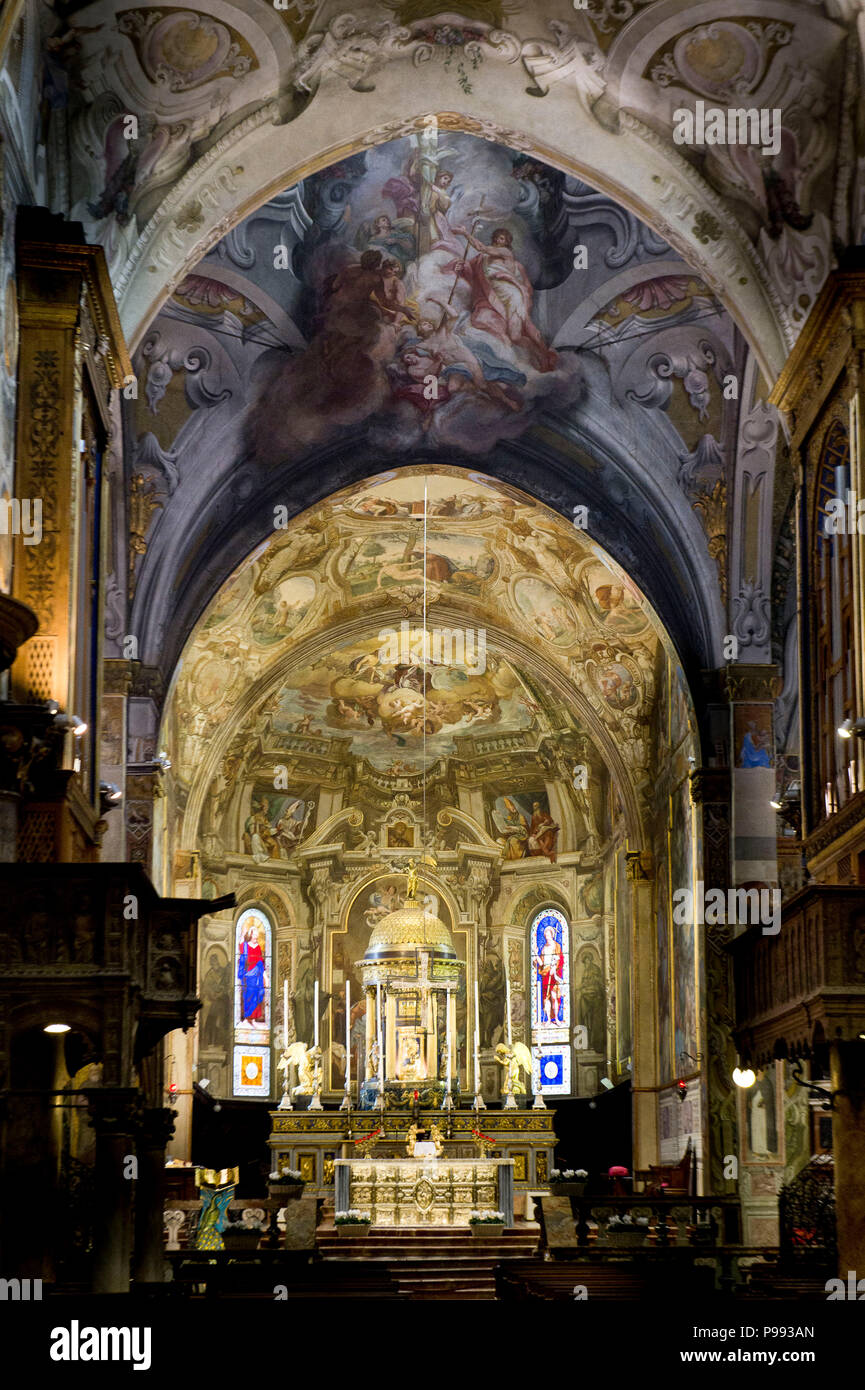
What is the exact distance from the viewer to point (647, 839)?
3039cm

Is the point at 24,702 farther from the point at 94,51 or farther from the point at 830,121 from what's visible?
the point at 830,121

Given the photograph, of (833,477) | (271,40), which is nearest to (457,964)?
(833,477)

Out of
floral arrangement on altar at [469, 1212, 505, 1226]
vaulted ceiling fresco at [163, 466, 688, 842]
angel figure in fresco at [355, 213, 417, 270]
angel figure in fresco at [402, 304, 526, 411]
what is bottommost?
floral arrangement on altar at [469, 1212, 505, 1226]

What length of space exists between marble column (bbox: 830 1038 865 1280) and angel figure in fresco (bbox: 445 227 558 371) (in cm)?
1348

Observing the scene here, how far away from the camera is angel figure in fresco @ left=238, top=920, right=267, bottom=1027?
3519 centimetres

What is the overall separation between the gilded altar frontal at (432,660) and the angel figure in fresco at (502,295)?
7 centimetres

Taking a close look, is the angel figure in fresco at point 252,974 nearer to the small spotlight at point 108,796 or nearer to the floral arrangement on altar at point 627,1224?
the small spotlight at point 108,796

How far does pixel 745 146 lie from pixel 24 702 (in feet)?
29.7

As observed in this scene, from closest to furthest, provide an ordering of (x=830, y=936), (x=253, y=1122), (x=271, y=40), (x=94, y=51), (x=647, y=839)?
(x=830, y=936) < (x=94, y=51) < (x=271, y=40) < (x=647, y=839) < (x=253, y=1122)

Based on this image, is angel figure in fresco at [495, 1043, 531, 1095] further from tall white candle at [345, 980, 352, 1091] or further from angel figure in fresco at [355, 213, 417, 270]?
angel figure in fresco at [355, 213, 417, 270]

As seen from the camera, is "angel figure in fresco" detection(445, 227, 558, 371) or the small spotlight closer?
the small spotlight

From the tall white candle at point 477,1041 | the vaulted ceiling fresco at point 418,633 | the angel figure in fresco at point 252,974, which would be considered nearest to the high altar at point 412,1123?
the tall white candle at point 477,1041

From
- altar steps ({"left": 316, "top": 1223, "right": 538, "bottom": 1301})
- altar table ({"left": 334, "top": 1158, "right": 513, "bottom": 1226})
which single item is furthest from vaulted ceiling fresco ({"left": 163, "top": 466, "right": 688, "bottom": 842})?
altar steps ({"left": 316, "top": 1223, "right": 538, "bottom": 1301})

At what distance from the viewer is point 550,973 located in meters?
35.8
